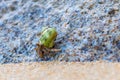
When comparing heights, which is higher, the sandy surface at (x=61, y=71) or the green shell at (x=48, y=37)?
the green shell at (x=48, y=37)

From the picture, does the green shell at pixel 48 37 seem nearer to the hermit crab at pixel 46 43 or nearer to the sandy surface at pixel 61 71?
the hermit crab at pixel 46 43

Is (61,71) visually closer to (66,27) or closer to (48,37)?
(48,37)

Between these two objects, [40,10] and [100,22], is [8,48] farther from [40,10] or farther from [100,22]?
[100,22]

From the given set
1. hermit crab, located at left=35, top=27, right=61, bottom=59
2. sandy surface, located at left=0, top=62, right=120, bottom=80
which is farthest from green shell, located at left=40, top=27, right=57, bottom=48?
sandy surface, located at left=0, top=62, right=120, bottom=80

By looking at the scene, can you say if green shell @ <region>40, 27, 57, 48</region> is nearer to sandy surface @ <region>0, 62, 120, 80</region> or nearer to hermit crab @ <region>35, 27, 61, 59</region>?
hermit crab @ <region>35, 27, 61, 59</region>

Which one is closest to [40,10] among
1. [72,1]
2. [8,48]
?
[72,1]

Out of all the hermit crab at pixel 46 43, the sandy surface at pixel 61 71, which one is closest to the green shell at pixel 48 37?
the hermit crab at pixel 46 43

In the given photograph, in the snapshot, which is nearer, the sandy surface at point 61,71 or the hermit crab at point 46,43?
the sandy surface at point 61,71
